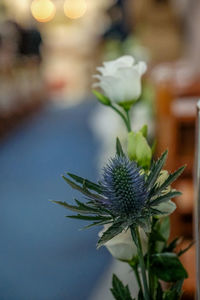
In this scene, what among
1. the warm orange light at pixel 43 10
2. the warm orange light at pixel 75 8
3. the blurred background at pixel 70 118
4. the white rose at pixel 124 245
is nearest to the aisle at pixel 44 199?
the blurred background at pixel 70 118

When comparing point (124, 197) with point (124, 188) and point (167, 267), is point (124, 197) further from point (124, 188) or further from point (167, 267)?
point (167, 267)

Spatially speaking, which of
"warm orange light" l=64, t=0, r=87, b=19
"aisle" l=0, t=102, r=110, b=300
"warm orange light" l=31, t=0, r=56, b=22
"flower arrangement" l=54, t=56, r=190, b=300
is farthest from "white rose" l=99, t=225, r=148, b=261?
"warm orange light" l=64, t=0, r=87, b=19

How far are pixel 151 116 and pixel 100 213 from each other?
275cm

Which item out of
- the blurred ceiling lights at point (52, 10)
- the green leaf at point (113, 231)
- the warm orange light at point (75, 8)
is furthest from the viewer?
the warm orange light at point (75, 8)

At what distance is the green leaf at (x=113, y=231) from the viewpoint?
0.48 metres

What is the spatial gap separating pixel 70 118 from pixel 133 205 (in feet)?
21.9

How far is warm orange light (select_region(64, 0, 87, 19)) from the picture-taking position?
1186 cm

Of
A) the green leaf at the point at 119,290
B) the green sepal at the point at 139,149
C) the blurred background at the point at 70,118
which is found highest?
the blurred background at the point at 70,118

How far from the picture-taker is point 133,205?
0.49m

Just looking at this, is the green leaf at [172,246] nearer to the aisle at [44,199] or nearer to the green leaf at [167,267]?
the green leaf at [167,267]

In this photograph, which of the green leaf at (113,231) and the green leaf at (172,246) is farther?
the green leaf at (172,246)

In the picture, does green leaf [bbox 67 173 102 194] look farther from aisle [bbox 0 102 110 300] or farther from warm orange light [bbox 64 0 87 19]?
warm orange light [bbox 64 0 87 19]

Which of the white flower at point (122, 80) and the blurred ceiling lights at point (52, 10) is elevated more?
the blurred ceiling lights at point (52, 10)

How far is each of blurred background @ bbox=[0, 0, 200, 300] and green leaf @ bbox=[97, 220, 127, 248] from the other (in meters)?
0.12
